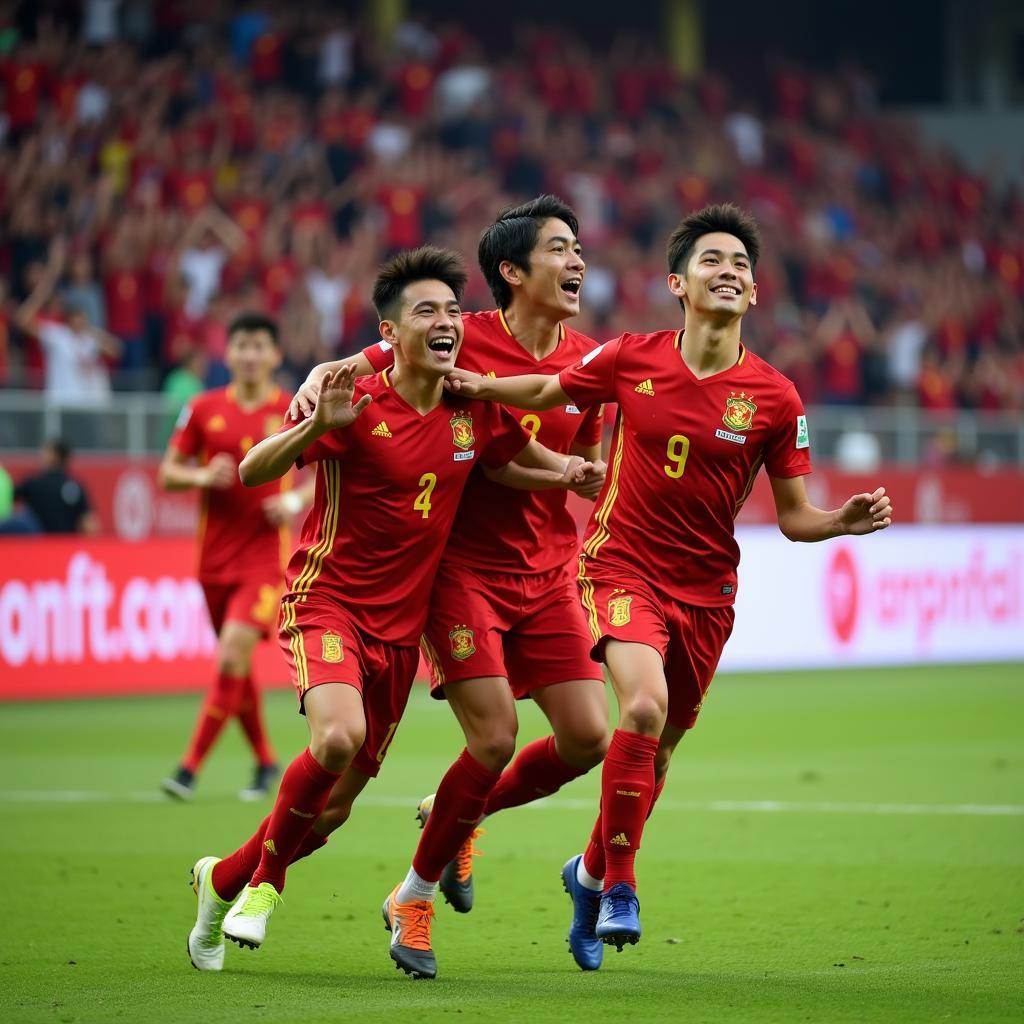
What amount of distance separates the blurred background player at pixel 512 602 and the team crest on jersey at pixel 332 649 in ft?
1.57

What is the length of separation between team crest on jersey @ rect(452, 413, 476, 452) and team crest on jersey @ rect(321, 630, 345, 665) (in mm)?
844

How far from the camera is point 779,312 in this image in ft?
89.7

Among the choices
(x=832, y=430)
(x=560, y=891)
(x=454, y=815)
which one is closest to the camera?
(x=454, y=815)

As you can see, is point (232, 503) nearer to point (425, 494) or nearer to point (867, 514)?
point (425, 494)

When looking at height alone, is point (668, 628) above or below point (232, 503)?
below

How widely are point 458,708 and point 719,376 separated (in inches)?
59.0

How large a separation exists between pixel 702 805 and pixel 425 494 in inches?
187

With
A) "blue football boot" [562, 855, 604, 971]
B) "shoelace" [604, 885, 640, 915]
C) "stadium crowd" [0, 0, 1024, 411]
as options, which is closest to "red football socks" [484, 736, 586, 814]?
"blue football boot" [562, 855, 604, 971]

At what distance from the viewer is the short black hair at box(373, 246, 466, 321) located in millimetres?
6805

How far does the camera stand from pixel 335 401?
6398 millimetres

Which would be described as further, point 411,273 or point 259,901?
point 411,273

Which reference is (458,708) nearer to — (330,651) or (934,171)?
(330,651)

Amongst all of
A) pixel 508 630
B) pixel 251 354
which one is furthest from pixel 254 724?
pixel 508 630

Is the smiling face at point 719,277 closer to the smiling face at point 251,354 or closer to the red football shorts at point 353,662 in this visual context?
the red football shorts at point 353,662
